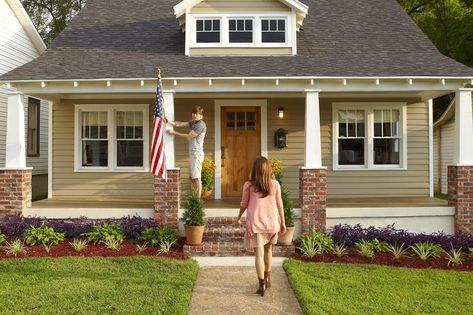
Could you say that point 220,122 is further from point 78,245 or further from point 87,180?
point 78,245

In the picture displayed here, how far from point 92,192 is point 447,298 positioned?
8.63 metres

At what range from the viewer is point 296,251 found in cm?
827

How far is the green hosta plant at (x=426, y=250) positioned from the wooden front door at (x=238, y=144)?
463 cm

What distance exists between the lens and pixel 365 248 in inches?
310

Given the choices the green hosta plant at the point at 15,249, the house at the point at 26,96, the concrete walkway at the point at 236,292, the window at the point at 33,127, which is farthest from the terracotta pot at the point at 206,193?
the window at the point at 33,127

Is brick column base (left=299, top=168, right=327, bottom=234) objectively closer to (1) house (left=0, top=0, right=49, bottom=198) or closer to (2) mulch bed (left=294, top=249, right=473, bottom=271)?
(2) mulch bed (left=294, top=249, right=473, bottom=271)

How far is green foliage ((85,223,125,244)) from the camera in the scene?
8.52 metres

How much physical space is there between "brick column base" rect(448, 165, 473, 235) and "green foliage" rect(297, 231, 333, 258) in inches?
114

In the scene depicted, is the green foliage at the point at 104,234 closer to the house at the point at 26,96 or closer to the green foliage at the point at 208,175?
the green foliage at the point at 208,175

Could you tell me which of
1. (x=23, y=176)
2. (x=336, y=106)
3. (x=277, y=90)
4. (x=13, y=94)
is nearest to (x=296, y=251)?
(x=277, y=90)

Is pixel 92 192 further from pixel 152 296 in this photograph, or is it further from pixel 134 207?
pixel 152 296

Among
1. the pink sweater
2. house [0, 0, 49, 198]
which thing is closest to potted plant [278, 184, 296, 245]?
the pink sweater

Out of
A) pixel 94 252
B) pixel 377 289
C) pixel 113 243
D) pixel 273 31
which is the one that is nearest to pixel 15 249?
pixel 94 252

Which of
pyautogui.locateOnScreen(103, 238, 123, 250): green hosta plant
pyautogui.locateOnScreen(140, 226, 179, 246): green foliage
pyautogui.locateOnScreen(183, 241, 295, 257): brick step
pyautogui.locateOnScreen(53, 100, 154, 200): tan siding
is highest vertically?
pyautogui.locateOnScreen(53, 100, 154, 200): tan siding
